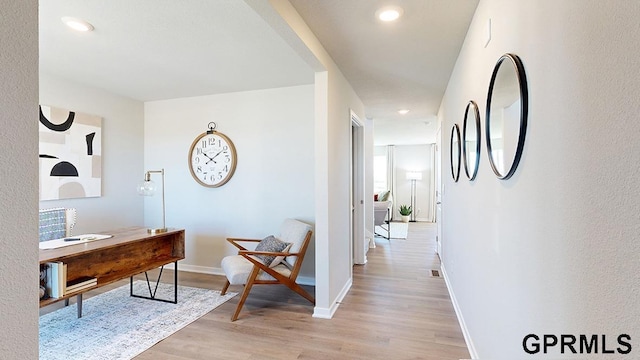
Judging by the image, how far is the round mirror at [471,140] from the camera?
1.91 m

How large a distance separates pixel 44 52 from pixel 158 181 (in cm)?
204

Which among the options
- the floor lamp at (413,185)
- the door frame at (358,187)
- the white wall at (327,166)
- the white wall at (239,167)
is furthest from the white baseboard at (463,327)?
the floor lamp at (413,185)

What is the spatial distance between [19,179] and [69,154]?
356cm

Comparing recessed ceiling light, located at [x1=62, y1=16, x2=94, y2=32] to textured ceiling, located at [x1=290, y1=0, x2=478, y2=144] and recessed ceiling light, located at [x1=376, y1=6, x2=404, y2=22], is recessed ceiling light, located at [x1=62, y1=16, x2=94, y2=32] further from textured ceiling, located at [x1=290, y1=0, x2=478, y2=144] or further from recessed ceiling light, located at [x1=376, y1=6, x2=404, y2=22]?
recessed ceiling light, located at [x1=376, y1=6, x2=404, y2=22]

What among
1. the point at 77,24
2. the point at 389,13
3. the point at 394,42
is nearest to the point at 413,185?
the point at 394,42

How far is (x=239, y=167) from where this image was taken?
4.04 metres

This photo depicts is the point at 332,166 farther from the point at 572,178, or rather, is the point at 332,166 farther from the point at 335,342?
the point at 572,178

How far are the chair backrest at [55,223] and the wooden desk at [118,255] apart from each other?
1.26 feet

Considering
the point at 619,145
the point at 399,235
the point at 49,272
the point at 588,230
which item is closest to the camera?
the point at 619,145

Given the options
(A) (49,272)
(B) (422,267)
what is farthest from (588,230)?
(B) (422,267)

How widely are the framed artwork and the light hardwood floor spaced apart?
1.22 metres

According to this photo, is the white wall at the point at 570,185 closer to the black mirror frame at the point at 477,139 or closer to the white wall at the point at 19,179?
the black mirror frame at the point at 477,139

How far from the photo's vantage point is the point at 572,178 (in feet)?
2.83

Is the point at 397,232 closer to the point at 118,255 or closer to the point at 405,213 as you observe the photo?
the point at 405,213
